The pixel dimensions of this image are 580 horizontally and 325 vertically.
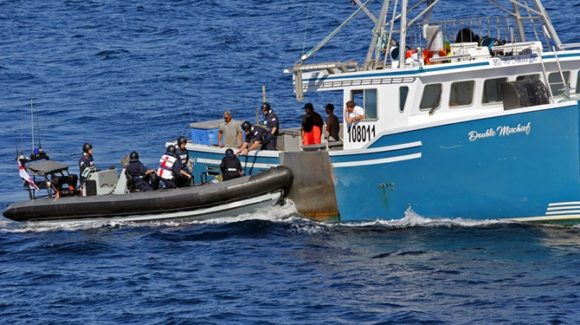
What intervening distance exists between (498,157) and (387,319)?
5.71 metres

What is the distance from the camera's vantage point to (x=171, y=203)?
1088 inches

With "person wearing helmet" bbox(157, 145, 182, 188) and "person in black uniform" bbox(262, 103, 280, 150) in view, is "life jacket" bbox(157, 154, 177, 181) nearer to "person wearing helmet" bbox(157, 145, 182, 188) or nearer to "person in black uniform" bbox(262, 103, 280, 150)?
"person wearing helmet" bbox(157, 145, 182, 188)

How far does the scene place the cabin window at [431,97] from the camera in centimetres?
2575

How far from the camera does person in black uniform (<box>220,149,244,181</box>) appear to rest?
27.8m

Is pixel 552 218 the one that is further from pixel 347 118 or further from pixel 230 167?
pixel 230 167

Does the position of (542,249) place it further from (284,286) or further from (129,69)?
(129,69)

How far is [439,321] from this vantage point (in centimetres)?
2012

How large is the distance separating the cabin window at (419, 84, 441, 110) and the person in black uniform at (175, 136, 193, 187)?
5495 millimetres

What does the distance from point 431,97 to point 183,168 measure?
5808mm

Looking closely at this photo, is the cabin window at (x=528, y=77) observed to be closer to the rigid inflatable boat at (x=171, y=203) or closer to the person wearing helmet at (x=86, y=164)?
the rigid inflatable boat at (x=171, y=203)

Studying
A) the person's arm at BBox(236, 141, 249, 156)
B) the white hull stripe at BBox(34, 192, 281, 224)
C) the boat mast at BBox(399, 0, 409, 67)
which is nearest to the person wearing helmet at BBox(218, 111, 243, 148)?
the person's arm at BBox(236, 141, 249, 156)

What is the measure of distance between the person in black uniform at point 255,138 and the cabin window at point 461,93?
4592 millimetres

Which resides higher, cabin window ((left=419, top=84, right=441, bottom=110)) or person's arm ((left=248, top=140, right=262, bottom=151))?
cabin window ((left=419, top=84, right=441, bottom=110))

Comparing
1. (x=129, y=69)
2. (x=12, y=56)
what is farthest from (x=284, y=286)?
(x=12, y=56)
